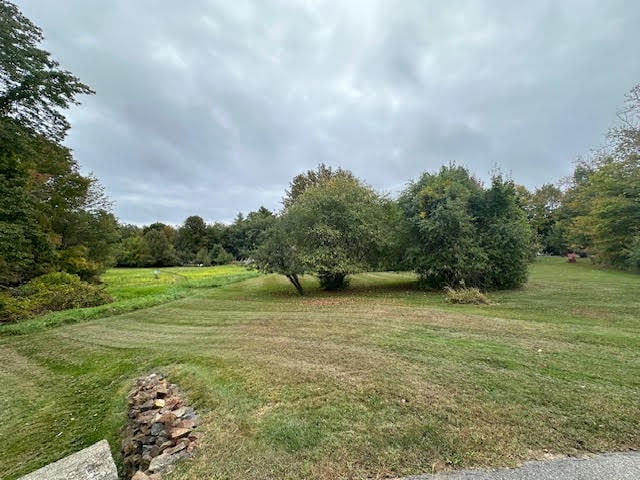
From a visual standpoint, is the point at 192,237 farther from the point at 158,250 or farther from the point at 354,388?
the point at 354,388

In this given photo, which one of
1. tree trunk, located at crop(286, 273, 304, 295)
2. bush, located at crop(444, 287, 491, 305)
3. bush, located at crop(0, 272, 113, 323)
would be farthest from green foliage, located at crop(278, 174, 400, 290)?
bush, located at crop(0, 272, 113, 323)

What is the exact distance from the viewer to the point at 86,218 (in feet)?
57.4

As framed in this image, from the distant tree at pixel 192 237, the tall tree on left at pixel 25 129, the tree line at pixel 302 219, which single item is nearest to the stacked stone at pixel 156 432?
the tree line at pixel 302 219

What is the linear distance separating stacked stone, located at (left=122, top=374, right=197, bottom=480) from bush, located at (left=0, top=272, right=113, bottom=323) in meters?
9.33

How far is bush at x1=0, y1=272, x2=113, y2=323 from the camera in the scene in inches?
379

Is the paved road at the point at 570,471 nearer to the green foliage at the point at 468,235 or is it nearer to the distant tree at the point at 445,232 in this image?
the distant tree at the point at 445,232

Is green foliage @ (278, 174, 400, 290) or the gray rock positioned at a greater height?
green foliage @ (278, 174, 400, 290)

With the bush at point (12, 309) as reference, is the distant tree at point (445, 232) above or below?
above

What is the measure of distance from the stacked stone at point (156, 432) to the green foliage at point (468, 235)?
10268 millimetres

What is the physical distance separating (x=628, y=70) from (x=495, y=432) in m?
17.7

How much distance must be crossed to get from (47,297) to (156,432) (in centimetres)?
1181

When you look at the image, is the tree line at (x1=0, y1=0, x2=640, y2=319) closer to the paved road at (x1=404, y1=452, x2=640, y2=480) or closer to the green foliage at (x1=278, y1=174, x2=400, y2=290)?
the green foliage at (x1=278, y1=174, x2=400, y2=290)

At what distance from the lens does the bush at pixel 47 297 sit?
31.6 feet

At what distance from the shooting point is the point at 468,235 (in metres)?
11.7
